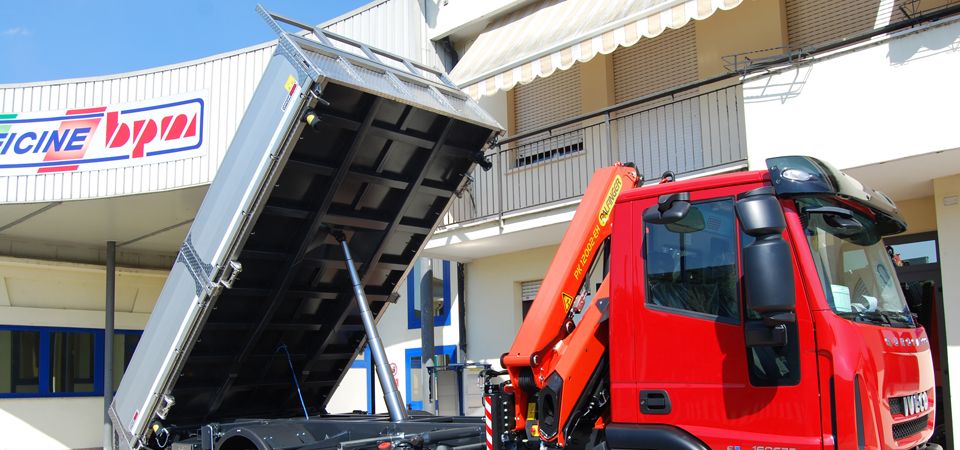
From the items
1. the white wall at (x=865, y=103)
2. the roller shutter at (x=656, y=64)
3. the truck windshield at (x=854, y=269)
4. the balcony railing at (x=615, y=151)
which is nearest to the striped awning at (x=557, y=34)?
the balcony railing at (x=615, y=151)

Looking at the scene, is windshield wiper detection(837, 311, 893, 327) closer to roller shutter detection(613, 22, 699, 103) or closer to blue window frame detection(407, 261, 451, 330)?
roller shutter detection(613, 22, 699, 103)

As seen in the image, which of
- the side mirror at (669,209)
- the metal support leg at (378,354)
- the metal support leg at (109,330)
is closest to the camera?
the side mirror at (669,209)

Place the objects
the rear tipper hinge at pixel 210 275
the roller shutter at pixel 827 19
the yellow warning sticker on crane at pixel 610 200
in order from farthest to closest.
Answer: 1. the roller shutter at pixel 827 19
2. the rear tipper hinge at pixel 210 275
3. the yellow warning sticker on crane at pixel 610 200

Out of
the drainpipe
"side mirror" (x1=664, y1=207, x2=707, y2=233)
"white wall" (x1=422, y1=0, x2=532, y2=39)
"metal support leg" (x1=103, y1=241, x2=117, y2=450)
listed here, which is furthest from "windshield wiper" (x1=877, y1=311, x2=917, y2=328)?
"metal support leg" (x1=103, y1=241, x2=117, y2=450)

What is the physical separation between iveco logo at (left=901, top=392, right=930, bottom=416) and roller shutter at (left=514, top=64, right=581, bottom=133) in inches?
336

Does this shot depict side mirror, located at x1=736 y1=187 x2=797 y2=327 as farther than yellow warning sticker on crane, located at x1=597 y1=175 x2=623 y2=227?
No

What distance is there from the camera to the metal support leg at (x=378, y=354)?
5789 mm

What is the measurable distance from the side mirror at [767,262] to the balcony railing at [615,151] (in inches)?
228

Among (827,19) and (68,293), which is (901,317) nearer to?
(827,19)

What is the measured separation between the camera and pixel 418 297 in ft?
46.5

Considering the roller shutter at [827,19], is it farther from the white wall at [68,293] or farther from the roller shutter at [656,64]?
the white wall at [68,293]

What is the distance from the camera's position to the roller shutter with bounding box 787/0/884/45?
9109 mm

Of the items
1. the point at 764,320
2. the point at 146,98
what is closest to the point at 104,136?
the point at 146,98

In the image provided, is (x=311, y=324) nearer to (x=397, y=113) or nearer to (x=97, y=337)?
(x=397, y=113)
